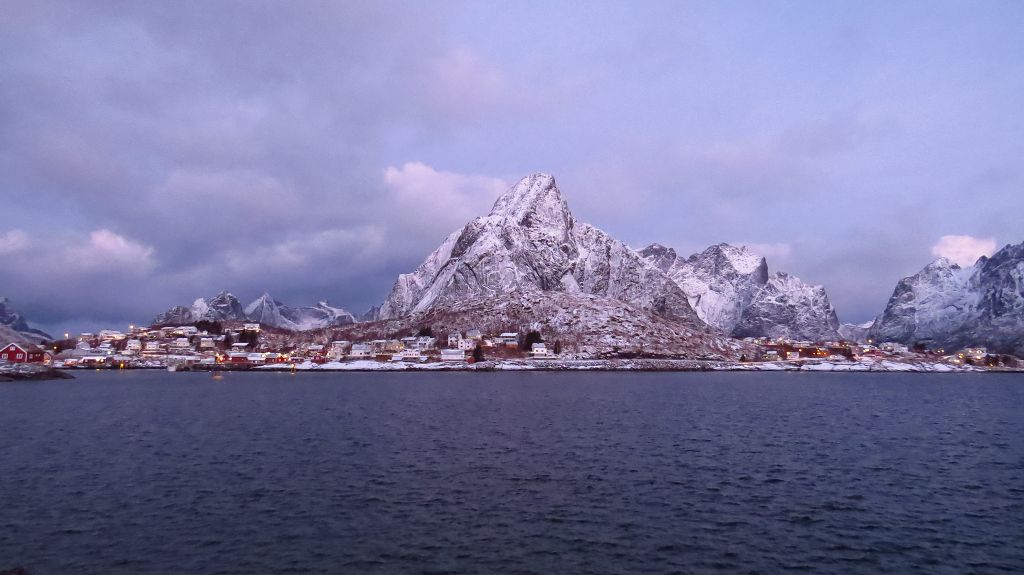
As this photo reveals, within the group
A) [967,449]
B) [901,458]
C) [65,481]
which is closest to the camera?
[65,481]

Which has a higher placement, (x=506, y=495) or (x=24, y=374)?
(x=24, y=374)

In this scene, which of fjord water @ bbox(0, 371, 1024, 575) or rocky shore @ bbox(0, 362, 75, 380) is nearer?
fjord water @ bbox(0, 371, 1024, 575)

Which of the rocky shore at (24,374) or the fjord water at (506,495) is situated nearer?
the fjord water at (506,495)

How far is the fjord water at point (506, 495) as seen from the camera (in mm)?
24578

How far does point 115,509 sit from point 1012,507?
157 ft

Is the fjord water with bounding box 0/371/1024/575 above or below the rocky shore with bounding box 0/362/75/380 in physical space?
below

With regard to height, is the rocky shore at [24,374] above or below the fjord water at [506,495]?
above

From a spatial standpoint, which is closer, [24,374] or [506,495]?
[506,495]

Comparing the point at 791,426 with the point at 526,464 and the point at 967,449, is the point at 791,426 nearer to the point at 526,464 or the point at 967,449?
the point at 967,449

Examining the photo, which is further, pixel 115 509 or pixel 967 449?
pixel 967 449

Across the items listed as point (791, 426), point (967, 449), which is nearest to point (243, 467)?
point (791, 426)

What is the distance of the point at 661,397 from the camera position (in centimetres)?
10006

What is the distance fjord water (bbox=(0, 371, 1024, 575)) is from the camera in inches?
968

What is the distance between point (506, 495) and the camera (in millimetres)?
34031
